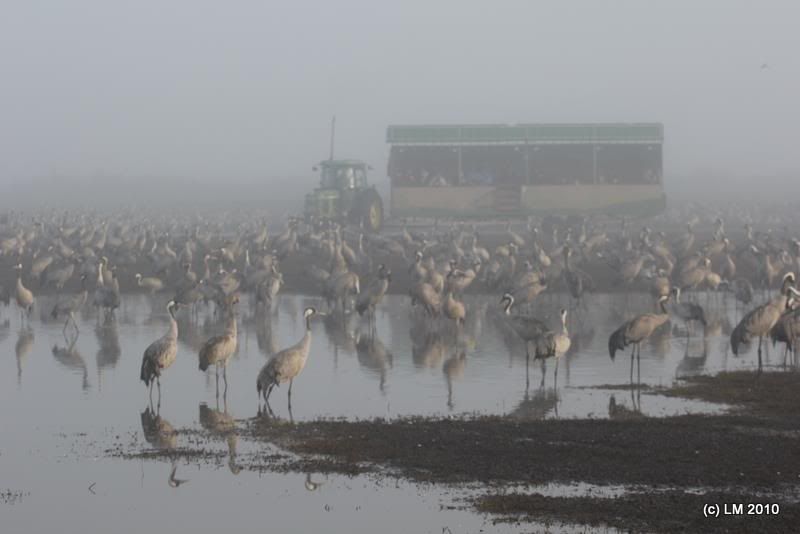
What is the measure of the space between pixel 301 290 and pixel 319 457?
24.0m

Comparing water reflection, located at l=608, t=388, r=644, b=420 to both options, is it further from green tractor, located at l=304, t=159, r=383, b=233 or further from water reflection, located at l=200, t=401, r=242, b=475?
green tractor, located at l=304, t=159, r=383, b=233

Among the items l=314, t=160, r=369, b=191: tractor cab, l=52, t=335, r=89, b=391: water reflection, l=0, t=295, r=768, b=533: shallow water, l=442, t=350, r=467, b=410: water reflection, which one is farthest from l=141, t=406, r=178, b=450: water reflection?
l=314, t=160, r=369, b=191: tractor cab

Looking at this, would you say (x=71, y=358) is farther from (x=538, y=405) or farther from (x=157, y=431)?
(x=538, y=405)

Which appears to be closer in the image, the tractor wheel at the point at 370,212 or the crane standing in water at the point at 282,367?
the crane standing in water at the point at 282,367

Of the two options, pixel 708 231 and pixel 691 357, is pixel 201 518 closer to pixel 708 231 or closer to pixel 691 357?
pixel 691 357

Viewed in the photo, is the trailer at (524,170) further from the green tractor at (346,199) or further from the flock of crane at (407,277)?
the flock of crane at (407,277)

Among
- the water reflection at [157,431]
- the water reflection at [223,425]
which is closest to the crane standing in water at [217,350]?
the water reflection at [223,425]

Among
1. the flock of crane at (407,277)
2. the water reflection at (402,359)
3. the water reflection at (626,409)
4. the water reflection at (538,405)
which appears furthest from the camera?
the flock of crane at (407,277)

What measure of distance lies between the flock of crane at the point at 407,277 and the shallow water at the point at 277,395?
1.79 feet

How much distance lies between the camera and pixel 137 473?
16688mm

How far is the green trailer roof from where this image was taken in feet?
210

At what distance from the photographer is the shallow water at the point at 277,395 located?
14945 mm

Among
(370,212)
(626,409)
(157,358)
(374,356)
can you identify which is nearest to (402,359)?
(374,356)

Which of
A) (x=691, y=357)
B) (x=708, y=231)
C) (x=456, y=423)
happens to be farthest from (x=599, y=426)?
(x=708, y=231)
